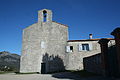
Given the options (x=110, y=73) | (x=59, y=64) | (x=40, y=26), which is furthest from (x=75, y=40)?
(x=110, y=73)

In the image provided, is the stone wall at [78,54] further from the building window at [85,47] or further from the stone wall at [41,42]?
the stone wall at [41,42]

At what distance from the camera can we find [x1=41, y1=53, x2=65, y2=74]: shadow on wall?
22.1 meters

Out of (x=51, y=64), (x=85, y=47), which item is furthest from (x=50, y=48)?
(x=85, y=47)

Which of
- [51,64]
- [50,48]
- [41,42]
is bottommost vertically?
[51,64]

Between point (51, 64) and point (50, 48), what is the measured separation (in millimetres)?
2778

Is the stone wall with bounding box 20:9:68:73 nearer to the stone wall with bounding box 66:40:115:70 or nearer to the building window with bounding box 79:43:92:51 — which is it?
the stone wall with bounding box 66:40:115:70

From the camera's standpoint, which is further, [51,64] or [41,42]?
[41,42]

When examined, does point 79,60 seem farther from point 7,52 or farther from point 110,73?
point 7,52

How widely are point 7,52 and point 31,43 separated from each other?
22.6 meters

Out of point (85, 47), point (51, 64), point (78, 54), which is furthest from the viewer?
point (85, 47)

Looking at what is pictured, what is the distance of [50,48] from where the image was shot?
75.0 feet

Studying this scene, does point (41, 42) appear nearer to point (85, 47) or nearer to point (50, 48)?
point (50, 48)

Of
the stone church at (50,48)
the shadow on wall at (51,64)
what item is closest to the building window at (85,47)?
the stone church at (50,48)

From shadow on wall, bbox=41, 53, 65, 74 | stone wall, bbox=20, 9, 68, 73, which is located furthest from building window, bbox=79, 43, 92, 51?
shadow on wall, bbox=41, 53, 65, 74
